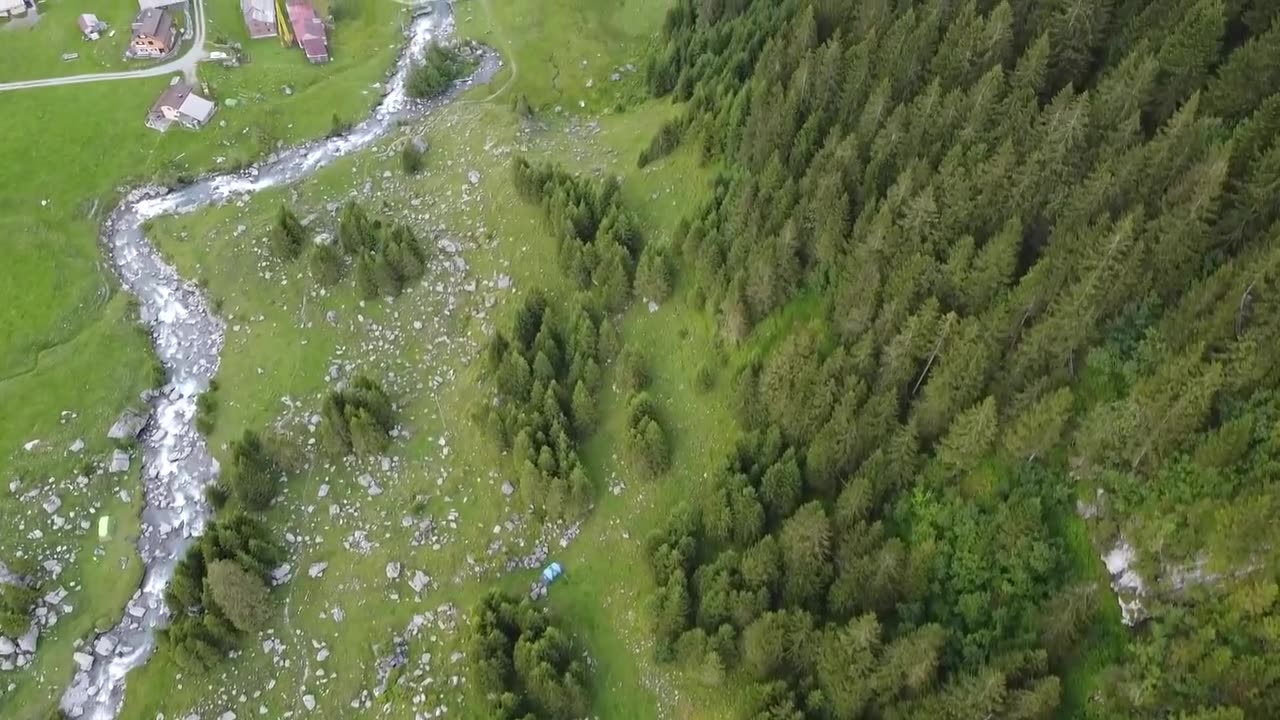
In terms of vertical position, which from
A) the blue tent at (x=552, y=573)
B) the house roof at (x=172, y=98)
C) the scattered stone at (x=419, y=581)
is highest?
the house roof at (x=172, y=98)

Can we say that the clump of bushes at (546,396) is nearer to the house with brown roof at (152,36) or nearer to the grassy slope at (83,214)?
the grassy slope at (83,214)

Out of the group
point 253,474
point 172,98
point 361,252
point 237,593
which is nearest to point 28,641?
point 237,593

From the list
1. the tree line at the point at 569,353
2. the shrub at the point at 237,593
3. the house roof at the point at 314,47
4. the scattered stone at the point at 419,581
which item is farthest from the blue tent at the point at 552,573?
the house roof at the point at 314,47

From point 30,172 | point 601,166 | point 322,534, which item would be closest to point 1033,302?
point 601,166

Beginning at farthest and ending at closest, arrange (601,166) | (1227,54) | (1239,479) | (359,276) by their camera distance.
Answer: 1. (601,166)
2. (359,276)
3. (1227,54)
4. (1239,479)

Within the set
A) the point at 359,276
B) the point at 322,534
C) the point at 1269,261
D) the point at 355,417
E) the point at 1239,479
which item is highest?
the point at 1269,261

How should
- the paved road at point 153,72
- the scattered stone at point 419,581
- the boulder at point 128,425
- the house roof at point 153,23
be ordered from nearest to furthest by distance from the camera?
1. the scattered stone at point 419,581
2. the boulder at point 128,425
3. the paved road at point 153,72
4. the house roof at point 153,23

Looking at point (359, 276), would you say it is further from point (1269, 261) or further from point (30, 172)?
point (1269, 261)
